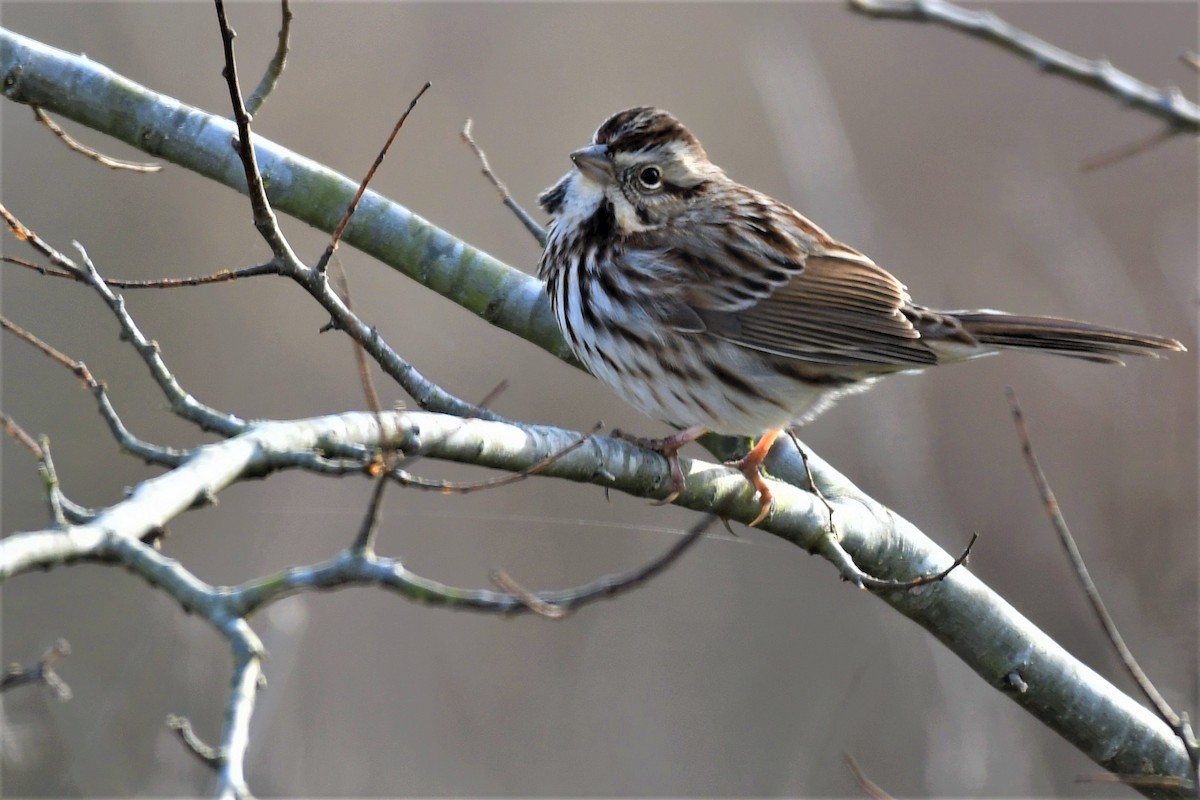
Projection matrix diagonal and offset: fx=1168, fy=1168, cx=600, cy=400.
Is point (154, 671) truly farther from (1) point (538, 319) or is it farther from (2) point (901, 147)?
(2) point (901, 147)

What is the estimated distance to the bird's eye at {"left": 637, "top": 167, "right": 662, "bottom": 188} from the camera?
3.94 metres

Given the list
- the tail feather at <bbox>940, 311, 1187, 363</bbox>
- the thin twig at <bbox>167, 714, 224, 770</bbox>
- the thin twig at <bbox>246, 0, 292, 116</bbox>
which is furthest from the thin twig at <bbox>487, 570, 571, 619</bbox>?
the tail feather at <bbox>940, 311, 1187, 363</bbox>

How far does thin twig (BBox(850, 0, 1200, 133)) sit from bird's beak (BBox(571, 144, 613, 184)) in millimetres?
1175

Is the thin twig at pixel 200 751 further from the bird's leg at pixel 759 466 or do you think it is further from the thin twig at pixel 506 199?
the thin twig at pixel 506 199

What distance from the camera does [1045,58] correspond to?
2.85m

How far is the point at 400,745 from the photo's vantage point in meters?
6.50

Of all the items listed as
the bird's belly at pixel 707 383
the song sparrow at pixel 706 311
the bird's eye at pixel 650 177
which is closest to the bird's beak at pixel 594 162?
the song sparrow at pixel 706 311

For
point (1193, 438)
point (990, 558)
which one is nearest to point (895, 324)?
point (1193, 438)

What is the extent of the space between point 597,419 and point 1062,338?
15.6ft

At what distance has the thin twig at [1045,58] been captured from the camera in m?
2.73

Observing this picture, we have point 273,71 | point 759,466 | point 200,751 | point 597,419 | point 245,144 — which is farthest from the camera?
point 597,419

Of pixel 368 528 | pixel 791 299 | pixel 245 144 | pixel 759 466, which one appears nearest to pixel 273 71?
pixel 245 144

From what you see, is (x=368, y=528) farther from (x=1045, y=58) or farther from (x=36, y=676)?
(x=1045, y=58)

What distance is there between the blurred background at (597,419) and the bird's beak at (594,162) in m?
2.03
